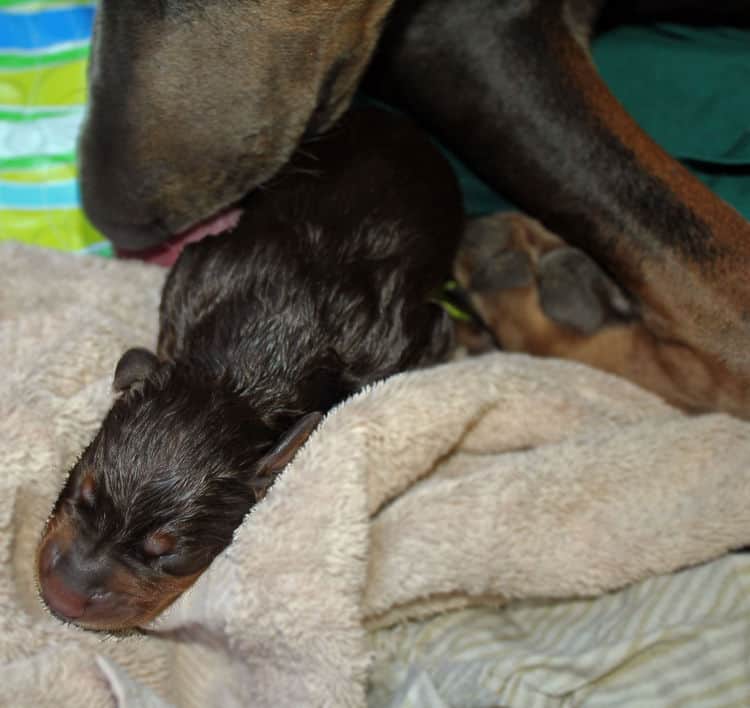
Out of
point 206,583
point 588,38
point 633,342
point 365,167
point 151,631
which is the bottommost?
point 151,631

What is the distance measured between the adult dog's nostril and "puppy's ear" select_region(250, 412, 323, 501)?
252mm

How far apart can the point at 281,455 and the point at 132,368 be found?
0.79ft

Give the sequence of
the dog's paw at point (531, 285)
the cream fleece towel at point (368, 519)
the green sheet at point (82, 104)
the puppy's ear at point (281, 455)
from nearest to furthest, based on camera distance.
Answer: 1. the cream fleece towel at point (368, 519)
2. the puppy's ear at point (281, 455)
3. the dog's paw at point (531, 285)
4. the green sheet at point (82, 104)

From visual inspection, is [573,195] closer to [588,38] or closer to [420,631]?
[588,38]

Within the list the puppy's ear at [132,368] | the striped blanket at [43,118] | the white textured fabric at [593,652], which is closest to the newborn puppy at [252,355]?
the puppy's ear at [132,368]

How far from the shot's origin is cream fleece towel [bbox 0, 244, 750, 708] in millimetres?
1248

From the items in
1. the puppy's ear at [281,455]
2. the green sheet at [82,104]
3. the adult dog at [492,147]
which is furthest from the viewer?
the green sheet at [82,104]

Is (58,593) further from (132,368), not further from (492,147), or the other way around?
(492,147)

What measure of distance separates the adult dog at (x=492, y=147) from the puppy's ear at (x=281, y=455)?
1.43 feet

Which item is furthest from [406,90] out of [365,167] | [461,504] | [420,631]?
[420,631]

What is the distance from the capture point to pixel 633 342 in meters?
1.68

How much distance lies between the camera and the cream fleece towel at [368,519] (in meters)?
1.25

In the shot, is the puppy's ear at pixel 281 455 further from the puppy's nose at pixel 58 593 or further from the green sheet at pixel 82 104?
the green sheet at pixel 82 104

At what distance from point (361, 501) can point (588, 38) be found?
0.98m
